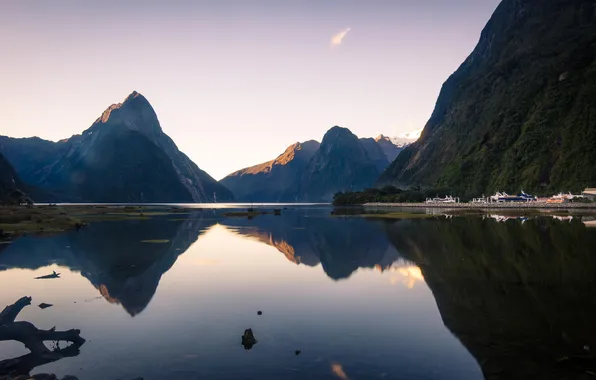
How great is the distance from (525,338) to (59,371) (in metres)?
20.4

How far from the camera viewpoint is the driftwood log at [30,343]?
18188 millimetres

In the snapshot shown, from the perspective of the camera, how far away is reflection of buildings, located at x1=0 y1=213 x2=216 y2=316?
36188 mm

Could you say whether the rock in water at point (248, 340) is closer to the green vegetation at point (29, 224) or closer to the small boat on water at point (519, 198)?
the green vegetation at point (29, 224)

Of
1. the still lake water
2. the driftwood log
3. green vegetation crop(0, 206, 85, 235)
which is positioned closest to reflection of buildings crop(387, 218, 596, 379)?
the still lake water

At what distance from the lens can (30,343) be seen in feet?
64.5

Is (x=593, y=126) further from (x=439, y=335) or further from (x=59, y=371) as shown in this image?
(x=59, y=371)

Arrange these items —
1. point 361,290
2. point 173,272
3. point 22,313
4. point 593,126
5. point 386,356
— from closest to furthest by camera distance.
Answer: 1. point 386,356
2. point 22,313
3. point 361,290
4. point 173,272
5. point 593,126

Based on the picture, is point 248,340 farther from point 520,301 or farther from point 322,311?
point 520,301

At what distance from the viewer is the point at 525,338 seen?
22.3m

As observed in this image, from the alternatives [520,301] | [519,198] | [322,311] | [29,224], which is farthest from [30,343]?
[519,198]

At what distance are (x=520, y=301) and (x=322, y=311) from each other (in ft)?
40.9

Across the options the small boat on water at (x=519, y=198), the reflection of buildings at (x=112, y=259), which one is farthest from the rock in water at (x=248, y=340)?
the small boat on water at (x=519, y=198)

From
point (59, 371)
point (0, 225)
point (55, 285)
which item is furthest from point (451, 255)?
point (0, 225)

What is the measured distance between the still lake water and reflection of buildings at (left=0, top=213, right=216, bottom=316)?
9.3 inches
